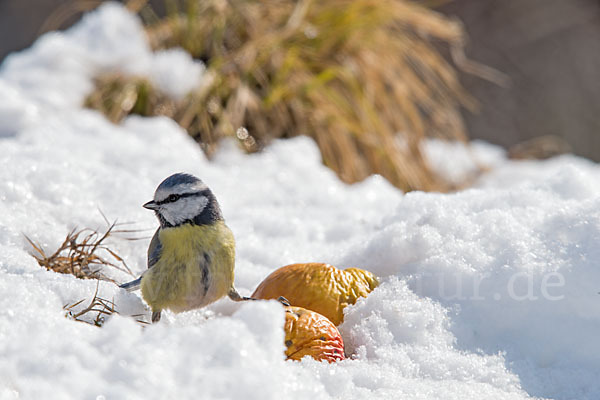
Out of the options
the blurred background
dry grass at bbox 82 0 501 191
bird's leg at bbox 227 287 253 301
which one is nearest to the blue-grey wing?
bird's leg at bbox 227 287 253 301

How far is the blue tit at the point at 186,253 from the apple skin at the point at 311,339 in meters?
0.30

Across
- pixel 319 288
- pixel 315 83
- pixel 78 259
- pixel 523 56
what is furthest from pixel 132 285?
pixel 523 56

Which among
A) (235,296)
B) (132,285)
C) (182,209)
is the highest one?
(182,209)

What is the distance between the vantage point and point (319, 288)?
86.1 inches

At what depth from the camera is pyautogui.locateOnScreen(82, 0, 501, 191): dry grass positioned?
395 centimetres

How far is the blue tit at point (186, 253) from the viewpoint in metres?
2.13

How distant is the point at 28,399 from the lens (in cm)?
142

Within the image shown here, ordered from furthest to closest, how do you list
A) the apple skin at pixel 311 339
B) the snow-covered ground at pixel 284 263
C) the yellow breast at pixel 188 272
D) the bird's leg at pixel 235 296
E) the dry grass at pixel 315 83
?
the dry grass at pixel 315 83 → the bird's leg at pixel 235 296 → the yellow breast at pixel 188 272 → the apple skin at pixel 311 339 → the snow-covered ground at pixel 284 263

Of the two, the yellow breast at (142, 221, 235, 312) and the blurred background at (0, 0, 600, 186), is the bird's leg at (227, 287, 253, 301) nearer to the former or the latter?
the yellow breast at (142, 221, 235, 312)

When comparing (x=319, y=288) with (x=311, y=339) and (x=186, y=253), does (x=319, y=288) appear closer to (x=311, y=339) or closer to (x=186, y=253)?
(x=311, y=339)

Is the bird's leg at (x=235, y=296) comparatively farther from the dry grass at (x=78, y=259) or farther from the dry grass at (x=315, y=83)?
the dry grass at (x=315, y=83)

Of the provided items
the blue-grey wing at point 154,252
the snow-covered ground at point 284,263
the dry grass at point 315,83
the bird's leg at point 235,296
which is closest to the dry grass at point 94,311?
the snow-covered ground at point 284,263

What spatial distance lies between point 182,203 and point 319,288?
526 mm

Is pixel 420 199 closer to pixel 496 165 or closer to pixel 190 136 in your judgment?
pixel 190 136
